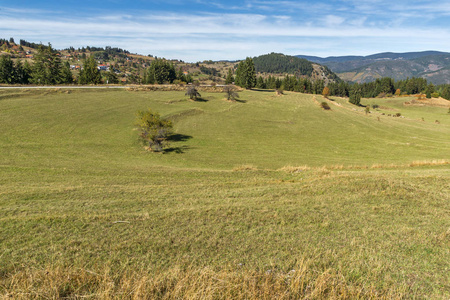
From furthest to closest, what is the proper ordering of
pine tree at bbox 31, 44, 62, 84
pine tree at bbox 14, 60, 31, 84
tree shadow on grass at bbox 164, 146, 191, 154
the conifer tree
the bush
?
1. the bush
2. the conifer tree
3. pine tree at bbox 14, 60, 31, 84
4. pine tree at bbox 31, 44, 62, 84
5. tree shadow on grass at bbox 164, 146, 191, 154

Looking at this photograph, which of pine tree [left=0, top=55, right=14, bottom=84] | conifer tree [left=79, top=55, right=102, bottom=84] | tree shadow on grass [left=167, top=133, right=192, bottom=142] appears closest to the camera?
tree shadow on grass [left=167, top=133, right=192, bottom=142]

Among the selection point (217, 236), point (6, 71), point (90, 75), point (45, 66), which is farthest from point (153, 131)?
point (6, 71)

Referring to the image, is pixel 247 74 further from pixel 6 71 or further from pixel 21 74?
pixel 6 71

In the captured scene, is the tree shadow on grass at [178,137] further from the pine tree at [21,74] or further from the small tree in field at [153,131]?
the pine tree at [21,74]

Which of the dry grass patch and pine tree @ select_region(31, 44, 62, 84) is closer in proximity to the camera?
the dry grass patch

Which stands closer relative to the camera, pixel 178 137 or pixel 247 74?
pixel 178 137

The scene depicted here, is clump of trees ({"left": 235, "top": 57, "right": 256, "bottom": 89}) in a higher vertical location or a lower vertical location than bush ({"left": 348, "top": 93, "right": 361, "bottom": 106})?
higher

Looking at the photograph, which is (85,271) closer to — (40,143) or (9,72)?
(40,143)

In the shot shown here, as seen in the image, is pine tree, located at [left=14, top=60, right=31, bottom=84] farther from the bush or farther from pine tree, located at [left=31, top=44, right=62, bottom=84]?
the bush

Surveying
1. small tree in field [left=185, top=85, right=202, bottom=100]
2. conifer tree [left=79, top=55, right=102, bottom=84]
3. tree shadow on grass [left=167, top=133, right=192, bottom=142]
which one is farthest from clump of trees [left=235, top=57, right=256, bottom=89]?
tree shadow on grass [left=167, top=133, right=192, bottom=142]

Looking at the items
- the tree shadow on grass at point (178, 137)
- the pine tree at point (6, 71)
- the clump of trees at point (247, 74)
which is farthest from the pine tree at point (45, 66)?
the clump of trees at point (247, 74)

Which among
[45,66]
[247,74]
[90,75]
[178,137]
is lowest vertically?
[178,137]

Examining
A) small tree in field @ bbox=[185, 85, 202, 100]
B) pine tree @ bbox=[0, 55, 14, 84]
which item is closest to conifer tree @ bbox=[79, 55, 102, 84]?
pine tree @ bbox=[0, 55, 14, 84]

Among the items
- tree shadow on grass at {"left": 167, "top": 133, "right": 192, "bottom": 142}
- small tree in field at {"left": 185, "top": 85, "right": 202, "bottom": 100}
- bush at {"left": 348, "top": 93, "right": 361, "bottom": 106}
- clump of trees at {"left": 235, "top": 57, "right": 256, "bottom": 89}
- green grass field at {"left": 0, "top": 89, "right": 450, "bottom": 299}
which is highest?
clump of trees at {"left": 235, "top": 57, "right": 256, "bottom": 89}
